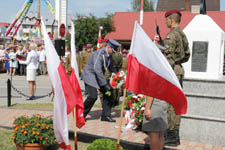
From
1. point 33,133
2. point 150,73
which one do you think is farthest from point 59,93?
point 33,133

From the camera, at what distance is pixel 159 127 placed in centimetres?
375

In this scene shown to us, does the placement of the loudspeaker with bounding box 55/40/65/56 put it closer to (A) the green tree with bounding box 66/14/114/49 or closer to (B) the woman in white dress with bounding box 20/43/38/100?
(B) the woman in white dress with bounding box 20/43/38/100

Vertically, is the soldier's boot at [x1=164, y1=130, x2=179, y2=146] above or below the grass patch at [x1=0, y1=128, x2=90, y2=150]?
above

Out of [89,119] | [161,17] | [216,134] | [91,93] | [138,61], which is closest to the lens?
[138,61]

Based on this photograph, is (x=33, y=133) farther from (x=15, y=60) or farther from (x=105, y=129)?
(x=15, y=60)

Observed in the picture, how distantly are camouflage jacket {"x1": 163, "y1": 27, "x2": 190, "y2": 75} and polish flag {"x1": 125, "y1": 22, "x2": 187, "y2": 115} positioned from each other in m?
1.36

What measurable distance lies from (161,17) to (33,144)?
35282 mm

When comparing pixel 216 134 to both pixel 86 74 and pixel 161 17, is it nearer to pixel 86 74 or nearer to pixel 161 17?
pixel 86 74

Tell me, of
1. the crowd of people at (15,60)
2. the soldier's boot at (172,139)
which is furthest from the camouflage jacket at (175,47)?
the crowd of people at (15,60)

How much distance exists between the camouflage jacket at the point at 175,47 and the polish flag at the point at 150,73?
136cm

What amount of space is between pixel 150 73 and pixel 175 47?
Result: 1611 mm

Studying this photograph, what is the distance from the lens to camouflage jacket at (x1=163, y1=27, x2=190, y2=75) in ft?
15.1

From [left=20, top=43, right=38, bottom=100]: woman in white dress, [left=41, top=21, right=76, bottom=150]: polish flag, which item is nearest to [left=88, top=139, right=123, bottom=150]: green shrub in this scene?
[left=41, top=21, right=76, bottom=150]: polish flag

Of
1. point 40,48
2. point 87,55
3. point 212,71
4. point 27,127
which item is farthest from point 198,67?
point 40,48
